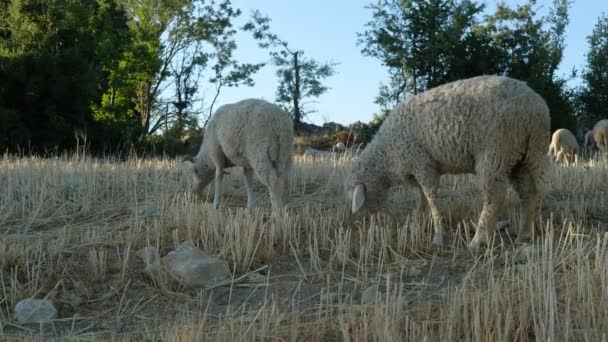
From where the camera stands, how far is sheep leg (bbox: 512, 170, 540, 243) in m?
6.64

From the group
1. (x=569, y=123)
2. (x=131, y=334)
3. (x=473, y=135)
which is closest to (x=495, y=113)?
(x=473, y=135)

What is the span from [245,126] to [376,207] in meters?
2.01

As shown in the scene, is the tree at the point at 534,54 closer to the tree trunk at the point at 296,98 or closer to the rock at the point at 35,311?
the tree trunk at the point at 296,98

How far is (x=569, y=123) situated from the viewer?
34.2 m

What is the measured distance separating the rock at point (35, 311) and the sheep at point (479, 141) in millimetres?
3487

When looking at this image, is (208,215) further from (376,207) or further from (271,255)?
(376,207)

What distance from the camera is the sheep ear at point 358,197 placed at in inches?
294

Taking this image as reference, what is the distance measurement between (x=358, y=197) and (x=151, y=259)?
8.10ft

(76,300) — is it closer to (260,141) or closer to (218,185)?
(260,141)

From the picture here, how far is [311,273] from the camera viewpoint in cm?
579

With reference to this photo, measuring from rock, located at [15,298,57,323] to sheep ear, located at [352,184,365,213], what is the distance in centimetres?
343

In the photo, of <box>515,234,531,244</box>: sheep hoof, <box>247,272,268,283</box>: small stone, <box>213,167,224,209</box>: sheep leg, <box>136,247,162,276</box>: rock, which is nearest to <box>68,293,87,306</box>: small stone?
<box>136,247,162,276</box>: rock

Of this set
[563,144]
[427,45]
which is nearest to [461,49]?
[427,45]

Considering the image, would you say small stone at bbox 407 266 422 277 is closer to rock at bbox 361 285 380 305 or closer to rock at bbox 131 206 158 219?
rock at bbox 361 285 380 305
